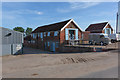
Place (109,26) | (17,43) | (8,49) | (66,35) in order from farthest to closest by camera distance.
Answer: (109,26)
(66,35)
(17,43)
(8,49)

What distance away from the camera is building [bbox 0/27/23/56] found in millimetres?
19203

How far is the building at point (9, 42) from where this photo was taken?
19203 millimetres

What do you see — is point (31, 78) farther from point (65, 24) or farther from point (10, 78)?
point (65, 24)

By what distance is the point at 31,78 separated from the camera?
7.26 m

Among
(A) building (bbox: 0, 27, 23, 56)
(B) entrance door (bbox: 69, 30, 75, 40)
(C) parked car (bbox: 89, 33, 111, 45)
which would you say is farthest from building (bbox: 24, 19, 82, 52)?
(A) building (bbox: 0, 27, 23, 56)

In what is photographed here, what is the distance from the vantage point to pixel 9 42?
20250mm

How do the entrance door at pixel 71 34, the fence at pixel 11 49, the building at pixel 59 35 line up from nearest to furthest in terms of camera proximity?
the fence at pixel 11 49 < the building at pixel 59 35 < the entrance door at pixel 71 34

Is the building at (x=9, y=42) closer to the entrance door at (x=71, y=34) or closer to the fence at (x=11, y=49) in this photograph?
the fence at (x=11, y=49)

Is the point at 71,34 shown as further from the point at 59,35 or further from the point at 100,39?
the point at 100,39

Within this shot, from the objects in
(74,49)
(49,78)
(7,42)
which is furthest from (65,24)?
(49,78)

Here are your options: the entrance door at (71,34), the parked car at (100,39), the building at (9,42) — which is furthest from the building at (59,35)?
the building at (9,42)

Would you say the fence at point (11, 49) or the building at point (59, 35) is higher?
the building at point (59, 35)

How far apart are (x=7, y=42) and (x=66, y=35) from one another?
520 inches

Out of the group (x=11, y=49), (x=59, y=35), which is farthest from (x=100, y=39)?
(x=11, y=49)
